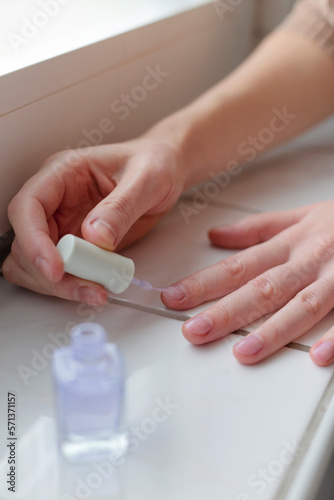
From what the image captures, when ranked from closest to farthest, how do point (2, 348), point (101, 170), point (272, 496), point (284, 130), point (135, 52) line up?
1. point (272, 496)
2. point (2, 348)
3. point (101, 170)
4. point (135, 52)
5. point (284, 130)

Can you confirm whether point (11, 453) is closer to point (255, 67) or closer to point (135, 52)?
point (135, 52)

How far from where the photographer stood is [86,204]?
0.68 metres

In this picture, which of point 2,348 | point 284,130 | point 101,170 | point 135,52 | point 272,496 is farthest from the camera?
point 284,130

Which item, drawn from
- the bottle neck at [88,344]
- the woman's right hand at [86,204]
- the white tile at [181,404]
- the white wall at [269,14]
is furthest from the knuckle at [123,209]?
the white wall at [269,14]

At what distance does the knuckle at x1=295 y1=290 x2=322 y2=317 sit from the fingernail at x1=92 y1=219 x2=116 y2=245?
198mm

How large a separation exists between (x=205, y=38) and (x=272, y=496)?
2.63 ft

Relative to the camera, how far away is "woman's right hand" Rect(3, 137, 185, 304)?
54cm

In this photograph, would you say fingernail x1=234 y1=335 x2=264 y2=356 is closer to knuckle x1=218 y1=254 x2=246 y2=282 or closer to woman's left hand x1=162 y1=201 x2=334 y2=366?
woman's left hand x1=162 y1=201 x2=334 y2=366

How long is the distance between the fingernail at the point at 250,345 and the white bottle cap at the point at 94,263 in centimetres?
12

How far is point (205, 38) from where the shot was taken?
0.98 metres

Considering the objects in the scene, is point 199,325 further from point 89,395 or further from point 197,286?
point 89,395

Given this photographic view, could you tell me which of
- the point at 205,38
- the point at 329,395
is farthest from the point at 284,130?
the point at 329,395

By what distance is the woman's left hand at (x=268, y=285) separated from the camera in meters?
0.54

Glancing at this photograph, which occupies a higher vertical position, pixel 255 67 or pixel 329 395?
pixel 255 67
